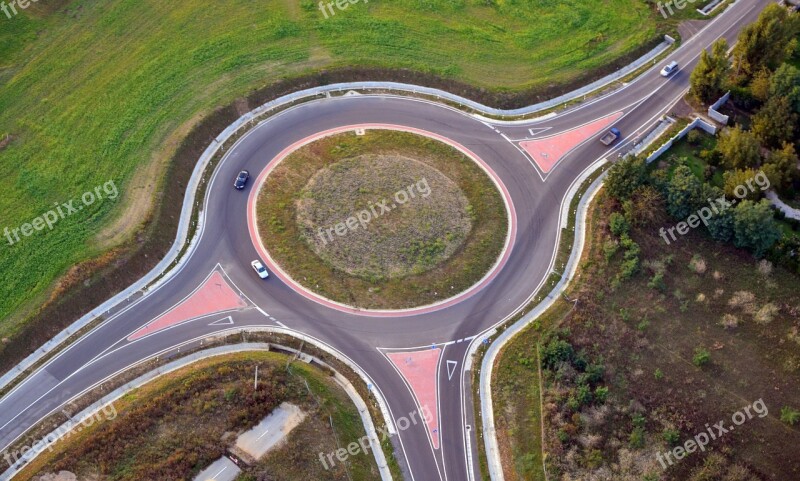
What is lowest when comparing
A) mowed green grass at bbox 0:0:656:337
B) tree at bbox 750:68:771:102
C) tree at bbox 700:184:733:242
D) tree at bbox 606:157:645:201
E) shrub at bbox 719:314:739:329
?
shrub at bbox 719:314:739:329

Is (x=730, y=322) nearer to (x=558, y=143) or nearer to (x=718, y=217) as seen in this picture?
(x=718, y=217)

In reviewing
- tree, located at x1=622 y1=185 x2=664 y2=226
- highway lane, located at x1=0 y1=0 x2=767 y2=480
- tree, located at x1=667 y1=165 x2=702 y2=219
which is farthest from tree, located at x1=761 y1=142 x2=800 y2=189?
highway lane, located at x1=0 y1=0 x2=767 y2=480

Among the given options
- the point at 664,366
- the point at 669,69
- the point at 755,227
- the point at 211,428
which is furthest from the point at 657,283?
the point at 211,428

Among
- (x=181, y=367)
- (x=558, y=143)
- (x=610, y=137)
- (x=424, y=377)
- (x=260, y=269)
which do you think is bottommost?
(x=424, y=377)

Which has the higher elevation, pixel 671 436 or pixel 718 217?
pixel 718 217

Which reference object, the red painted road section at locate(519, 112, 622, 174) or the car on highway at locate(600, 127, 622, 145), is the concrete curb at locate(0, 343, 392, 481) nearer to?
the red painted road section at locate(519, 112, 622, 174)
